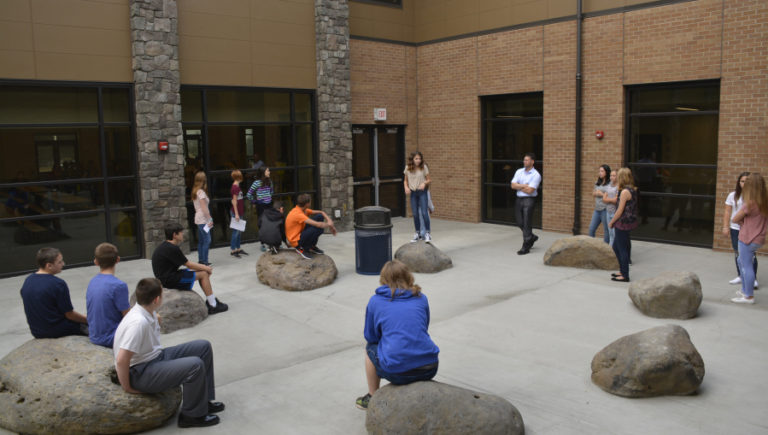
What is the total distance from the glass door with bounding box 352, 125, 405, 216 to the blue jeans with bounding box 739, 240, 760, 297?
1032cm

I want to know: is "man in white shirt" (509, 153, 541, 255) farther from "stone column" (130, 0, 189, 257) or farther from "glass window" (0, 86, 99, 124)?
"glass window" (0, 86, 99, 124)

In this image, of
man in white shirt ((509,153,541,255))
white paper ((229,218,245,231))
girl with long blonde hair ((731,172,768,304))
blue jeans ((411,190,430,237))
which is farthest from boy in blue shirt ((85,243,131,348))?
man in white shirt ((509,153,541,255))

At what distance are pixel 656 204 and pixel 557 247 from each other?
352cm

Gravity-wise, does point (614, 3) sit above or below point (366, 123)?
above

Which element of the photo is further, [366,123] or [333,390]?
[366,123]

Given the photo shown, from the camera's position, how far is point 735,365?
6621 mm

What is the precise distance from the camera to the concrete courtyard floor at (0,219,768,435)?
18.1 ft

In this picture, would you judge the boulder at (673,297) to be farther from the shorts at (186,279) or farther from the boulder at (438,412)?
the shorts at (186,279)

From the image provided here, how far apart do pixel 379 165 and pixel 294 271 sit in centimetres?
805

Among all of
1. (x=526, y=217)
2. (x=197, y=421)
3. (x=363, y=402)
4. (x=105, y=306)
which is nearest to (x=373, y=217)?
(x=526, y=217)

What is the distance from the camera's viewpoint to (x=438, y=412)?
15.5 feet

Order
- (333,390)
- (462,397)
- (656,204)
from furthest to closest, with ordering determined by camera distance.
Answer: (656,204), (333,390), (462,397)

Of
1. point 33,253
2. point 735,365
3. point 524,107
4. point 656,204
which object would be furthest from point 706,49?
point 33,253

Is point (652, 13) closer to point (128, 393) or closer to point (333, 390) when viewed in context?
point (333, 390)
